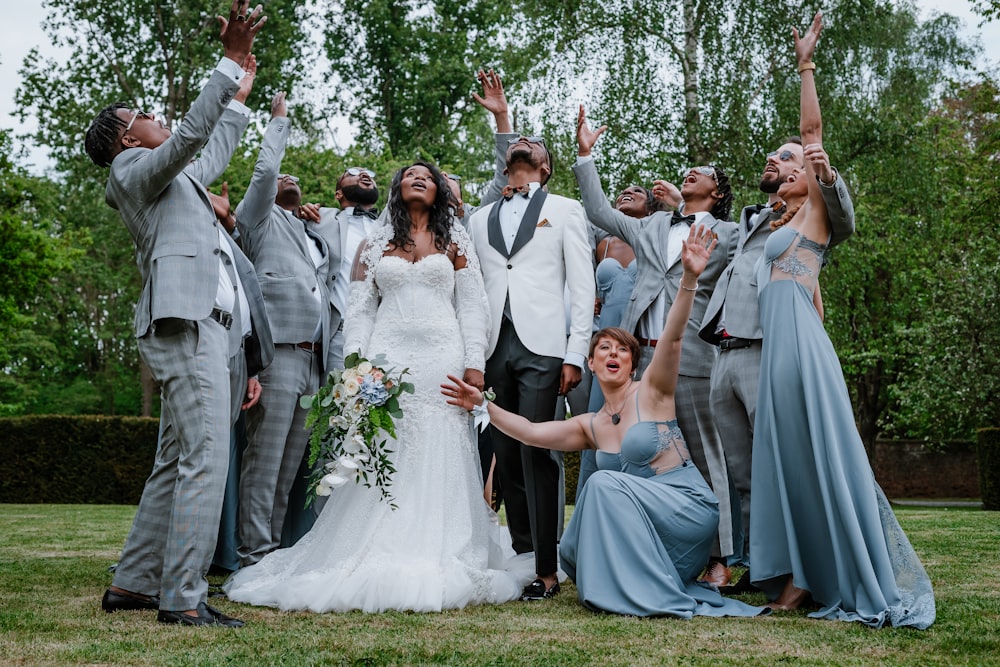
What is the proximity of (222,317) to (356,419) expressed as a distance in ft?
2.89

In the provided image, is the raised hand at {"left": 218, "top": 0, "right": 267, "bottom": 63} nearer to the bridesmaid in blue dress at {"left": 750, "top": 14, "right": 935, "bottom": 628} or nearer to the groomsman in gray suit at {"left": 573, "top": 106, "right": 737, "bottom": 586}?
the groomsman in gray suit at {"left": 573, "top": 106, "right": 737, "bottom": 586}

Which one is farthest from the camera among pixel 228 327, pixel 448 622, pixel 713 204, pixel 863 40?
pixel 863 40

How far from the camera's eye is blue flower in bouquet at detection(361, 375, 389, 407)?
513 cm

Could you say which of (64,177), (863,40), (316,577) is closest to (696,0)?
(863,40)

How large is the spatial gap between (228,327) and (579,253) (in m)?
2.12

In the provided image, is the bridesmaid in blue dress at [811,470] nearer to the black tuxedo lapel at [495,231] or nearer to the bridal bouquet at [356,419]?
the black tuxedo lapel at [495,231]

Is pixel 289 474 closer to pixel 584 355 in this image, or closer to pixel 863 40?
pixel 584 355

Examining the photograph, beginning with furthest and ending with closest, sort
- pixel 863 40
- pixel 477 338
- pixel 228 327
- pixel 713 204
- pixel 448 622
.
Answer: pixel 863 40 → pixel 713 204 → pixel 477 338 → pixel 228 327 → pixel 448 622

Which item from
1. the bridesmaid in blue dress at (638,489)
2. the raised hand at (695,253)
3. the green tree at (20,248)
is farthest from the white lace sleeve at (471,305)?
the green tree at (20,248)

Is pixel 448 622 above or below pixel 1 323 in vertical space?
below

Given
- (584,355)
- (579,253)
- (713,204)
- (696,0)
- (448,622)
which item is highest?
(696,0)

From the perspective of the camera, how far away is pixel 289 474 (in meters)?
6.68

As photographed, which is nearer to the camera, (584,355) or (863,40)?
(584,355)

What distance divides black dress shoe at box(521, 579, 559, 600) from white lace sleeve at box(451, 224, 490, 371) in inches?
48.3
